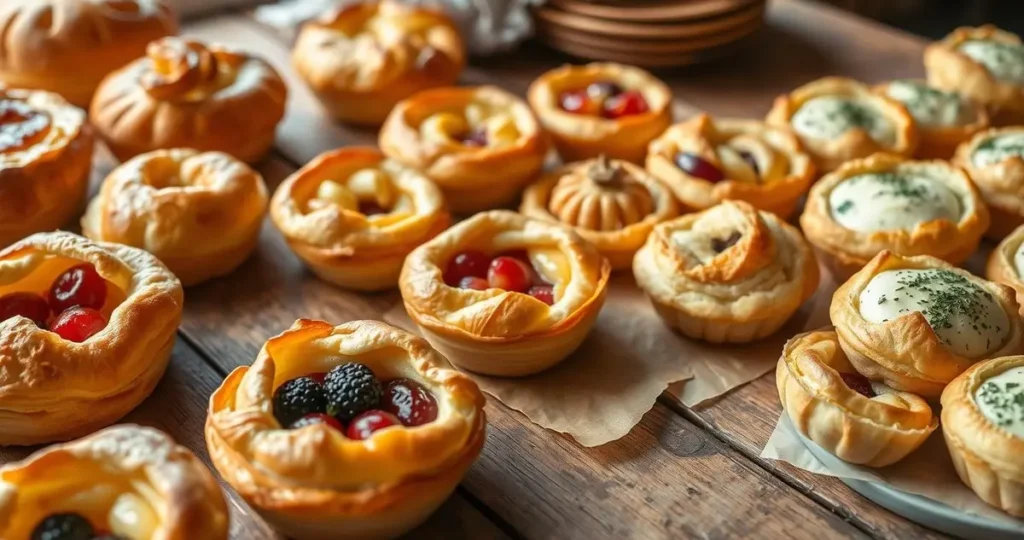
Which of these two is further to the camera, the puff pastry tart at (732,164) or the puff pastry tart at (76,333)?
the puff pastry tart at (732,164)

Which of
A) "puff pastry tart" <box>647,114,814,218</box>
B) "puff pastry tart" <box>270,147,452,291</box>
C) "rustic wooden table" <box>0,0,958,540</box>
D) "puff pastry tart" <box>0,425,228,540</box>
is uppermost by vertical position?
"puff pastry tart" <box>0,425,228,540</box>

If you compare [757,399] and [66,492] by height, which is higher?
[66,492]

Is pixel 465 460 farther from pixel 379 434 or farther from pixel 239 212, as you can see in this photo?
pixel 239 212

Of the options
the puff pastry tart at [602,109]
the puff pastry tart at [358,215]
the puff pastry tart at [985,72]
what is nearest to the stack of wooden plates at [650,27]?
the puff pastry tart at [602,109]

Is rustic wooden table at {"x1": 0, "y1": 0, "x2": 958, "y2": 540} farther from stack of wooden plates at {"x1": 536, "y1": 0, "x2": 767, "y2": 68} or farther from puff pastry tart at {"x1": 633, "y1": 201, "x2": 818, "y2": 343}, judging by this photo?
stack of wooden plates at {"x1": 536, "y1": 0, "x2": 767, "y2": 68}

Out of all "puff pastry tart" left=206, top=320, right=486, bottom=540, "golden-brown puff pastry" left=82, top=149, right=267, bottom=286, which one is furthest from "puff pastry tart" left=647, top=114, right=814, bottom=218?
"golden-brown puff pastry" left=82, top=149, right=267, bottom=286

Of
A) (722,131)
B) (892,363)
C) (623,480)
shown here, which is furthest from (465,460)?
(722,131)

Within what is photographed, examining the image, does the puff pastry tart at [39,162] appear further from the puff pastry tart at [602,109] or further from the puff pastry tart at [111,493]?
the puff pastry tart at [602,109]
